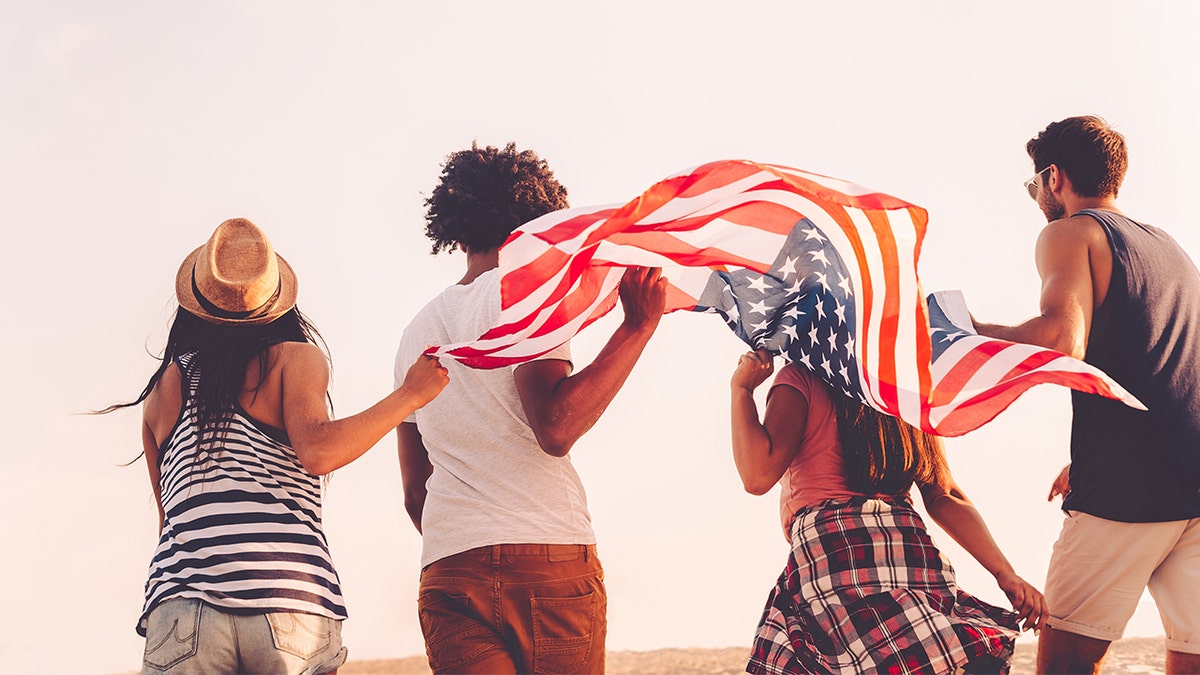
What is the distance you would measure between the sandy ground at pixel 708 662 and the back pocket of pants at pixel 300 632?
11.1 metres

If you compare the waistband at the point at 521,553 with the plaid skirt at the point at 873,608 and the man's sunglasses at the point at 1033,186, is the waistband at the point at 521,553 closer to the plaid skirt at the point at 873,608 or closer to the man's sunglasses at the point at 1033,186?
the plaid skirt at the point at 873,608

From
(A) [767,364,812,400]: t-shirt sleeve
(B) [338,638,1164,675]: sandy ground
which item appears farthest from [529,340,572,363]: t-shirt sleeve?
(B) [338,638,1164,675]: sandy ground

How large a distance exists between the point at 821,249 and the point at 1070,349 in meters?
0.90

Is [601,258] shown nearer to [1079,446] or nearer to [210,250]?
[210,250]

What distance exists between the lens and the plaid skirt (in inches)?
128

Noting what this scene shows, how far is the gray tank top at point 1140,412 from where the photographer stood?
12.2 ft

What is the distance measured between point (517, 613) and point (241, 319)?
1194 millimetres

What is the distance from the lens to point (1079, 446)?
3873 mm

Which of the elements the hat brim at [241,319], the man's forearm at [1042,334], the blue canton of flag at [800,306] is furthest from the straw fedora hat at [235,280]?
the man's forearm at [1042,334]

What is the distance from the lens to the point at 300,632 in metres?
2.89

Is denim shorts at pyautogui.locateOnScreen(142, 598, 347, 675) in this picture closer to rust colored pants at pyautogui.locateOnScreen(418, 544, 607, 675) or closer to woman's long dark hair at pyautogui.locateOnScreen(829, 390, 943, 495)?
rust colored pants at pyautogui.locateOnScreen(418, 544, 607, 675)

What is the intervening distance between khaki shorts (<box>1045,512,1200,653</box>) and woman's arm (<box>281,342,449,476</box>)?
2.34m

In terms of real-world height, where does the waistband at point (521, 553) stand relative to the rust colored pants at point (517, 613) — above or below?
above

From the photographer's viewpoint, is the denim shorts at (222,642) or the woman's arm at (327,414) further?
the woman's arm at (327,414)
